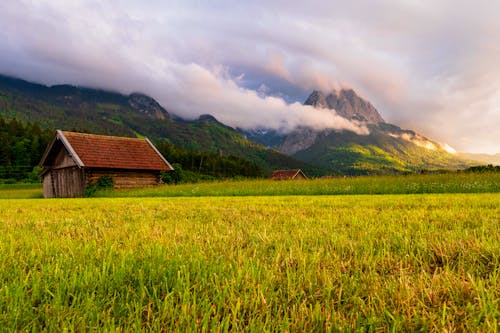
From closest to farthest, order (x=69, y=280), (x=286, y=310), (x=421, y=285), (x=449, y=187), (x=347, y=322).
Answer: (x=347, y=322), (x=286, y=310), (x=421, y=285), (x=69, y=280), (x=449, y=187)

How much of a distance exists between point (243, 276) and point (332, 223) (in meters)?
2.54

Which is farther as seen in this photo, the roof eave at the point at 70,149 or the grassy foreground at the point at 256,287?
the roof eave at the point at 70,149

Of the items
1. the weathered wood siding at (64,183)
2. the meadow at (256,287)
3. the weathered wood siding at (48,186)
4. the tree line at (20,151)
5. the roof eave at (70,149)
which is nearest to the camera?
the meadow at (256,287)

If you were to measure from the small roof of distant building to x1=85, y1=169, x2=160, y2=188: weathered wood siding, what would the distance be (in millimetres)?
954

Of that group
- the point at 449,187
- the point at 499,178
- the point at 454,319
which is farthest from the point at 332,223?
the point at 499,178

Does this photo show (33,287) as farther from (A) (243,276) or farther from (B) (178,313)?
(A) (243,276)

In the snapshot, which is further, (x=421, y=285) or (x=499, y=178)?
(x=499, y=178)

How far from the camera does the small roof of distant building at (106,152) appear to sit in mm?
28500

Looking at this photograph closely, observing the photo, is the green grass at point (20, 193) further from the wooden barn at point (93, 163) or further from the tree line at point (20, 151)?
the tree line at point (20, 151)

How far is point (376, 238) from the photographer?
9.77ft

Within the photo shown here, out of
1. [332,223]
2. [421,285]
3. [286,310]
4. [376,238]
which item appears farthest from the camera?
[332,223]

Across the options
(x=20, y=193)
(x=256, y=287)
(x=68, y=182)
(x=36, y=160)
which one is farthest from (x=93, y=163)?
(x=36, y=160)

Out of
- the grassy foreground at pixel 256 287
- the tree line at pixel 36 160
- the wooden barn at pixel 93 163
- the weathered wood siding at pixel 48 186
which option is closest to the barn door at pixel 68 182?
the wooden barn at pixel 93 163

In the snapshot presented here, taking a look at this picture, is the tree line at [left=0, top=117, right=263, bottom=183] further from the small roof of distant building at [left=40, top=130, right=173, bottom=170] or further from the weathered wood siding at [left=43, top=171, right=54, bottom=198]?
the weathered wood siding at [left=43, top=171, right=54, bottom=198]
